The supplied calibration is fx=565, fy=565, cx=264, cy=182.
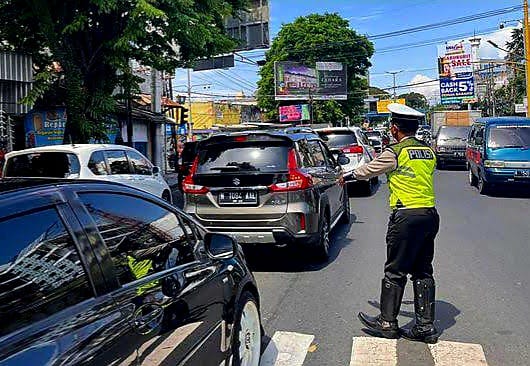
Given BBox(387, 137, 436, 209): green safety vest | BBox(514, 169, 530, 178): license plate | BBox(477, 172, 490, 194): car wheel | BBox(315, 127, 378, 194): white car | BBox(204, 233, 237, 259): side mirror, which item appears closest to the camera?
BBox(204, 233, 237, 259): side mirror

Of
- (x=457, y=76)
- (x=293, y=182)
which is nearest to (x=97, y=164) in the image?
(x=293, y=182)

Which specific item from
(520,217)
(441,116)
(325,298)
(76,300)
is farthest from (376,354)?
(441,116)

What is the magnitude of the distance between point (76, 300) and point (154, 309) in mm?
481

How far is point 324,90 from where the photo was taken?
52.0m

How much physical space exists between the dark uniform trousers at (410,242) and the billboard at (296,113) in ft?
151

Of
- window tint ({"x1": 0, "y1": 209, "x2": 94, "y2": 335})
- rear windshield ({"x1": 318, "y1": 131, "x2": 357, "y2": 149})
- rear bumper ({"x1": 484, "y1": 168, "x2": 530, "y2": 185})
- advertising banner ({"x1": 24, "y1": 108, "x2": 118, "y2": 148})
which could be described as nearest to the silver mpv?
window tint ({"x1": 0, "y1": 209, "x2": 94, "y2": 335})

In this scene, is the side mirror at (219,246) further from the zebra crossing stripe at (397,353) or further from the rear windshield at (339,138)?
the rear windshield at (339,138)

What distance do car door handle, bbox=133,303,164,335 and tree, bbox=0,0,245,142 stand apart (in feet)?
29.9

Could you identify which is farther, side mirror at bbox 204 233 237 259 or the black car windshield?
the black car windshield

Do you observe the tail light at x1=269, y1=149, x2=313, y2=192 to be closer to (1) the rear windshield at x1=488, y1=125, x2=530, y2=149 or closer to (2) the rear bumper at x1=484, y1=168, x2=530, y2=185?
(2) the rear bumper at x1=484, y1=168, x2=530, y2=185

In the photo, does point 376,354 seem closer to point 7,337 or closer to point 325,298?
point 325,298

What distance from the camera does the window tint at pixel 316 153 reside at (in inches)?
323

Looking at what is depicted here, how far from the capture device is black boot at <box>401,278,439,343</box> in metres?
4.73

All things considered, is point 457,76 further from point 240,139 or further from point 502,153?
point 240,139
